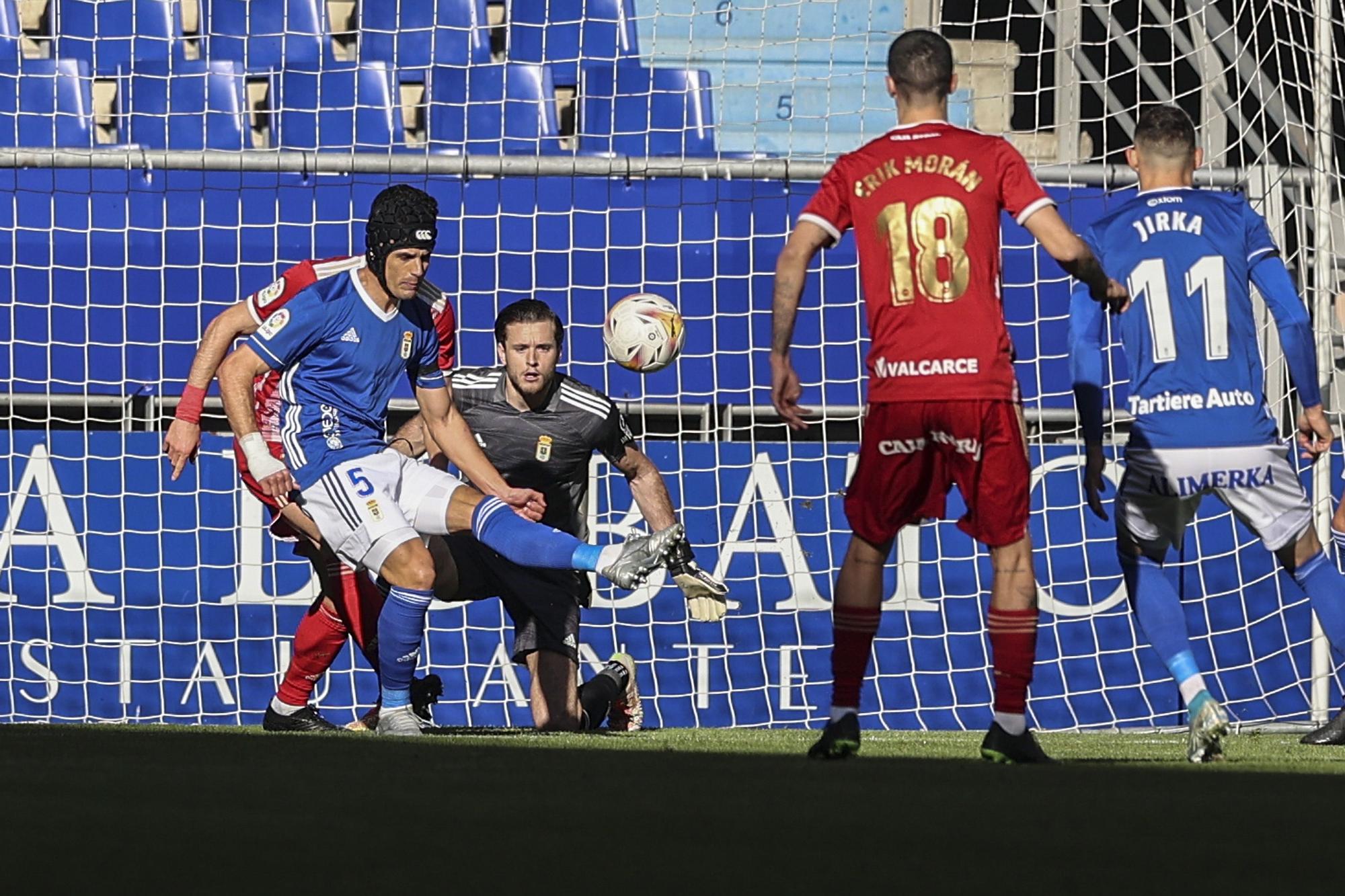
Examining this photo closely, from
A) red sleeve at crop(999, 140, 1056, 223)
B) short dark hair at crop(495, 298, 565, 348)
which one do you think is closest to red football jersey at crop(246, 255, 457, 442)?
short dark hair at crop(495, 298, 565, 348)

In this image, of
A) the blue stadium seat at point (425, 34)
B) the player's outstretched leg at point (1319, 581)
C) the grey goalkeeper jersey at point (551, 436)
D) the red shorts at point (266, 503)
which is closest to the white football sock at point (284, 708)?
the red shorts at point (266, 503)

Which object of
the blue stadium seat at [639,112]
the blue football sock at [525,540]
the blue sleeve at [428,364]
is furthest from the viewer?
the blue stadium seat at [639,112]

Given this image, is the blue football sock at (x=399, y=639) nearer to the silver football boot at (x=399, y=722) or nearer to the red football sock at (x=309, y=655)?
the silver football boot at (x=399, y=722)

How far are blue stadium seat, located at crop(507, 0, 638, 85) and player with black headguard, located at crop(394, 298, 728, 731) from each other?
5.46 metres

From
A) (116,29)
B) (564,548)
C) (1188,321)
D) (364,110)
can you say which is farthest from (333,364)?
(116,29)

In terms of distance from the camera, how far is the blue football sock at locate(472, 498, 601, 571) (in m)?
6.19

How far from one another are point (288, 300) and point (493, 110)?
19.2 feet

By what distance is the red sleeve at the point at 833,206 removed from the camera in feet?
16.7

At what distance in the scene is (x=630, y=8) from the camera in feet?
43.1

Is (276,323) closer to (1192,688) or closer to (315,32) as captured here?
(1192,688)

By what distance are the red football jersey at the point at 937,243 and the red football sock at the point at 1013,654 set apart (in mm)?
537

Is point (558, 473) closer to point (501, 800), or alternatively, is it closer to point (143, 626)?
point (143, 626)

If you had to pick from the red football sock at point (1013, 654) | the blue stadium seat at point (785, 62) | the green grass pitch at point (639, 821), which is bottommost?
the green grass pitch at point (639, 821)

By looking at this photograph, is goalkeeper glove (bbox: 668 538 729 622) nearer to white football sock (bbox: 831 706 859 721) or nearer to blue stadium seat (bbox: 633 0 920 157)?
white football sock (bbox: 831 706 859 721)
